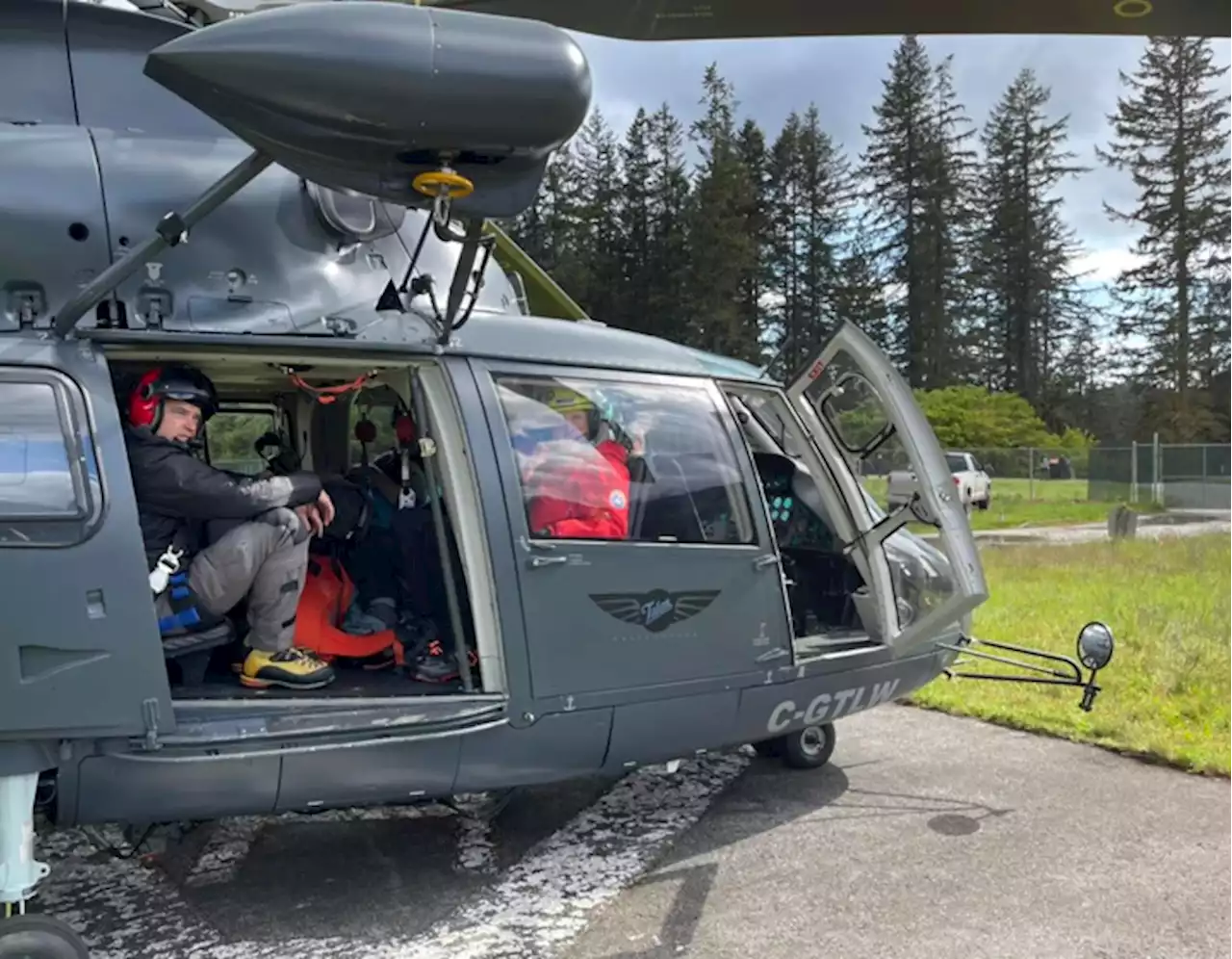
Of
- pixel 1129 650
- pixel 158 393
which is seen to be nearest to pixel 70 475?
pixel 158 393

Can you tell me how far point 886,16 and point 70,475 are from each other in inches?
119

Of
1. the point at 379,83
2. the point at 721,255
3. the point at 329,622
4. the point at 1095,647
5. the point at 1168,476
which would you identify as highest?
the point at 721,255

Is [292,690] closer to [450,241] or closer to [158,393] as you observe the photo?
[158,393]

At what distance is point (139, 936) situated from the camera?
12.7 feet

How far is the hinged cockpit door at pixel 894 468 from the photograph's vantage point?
4684 mm

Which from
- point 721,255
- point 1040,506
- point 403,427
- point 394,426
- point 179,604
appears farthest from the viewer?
point 721,255

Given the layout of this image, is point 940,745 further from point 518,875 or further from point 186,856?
point 186,856

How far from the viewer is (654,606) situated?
4254 millimetres

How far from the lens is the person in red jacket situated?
13.7 ft

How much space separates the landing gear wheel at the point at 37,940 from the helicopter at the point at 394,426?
1 centimetres

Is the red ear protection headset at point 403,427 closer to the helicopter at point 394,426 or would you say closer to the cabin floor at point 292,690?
the helicopter at point 394,426

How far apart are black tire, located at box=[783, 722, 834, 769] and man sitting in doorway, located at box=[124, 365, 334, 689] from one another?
2576mm

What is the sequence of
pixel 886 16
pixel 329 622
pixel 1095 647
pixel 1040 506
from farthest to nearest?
pixel 1040 506 < pixel 1095 647 < pixel 329 622 < pixel 886 16

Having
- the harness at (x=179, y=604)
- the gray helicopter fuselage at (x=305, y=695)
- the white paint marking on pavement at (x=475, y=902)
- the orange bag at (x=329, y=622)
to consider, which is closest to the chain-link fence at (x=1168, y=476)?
the gray helicopter fuselage at (x=305, y=695)
